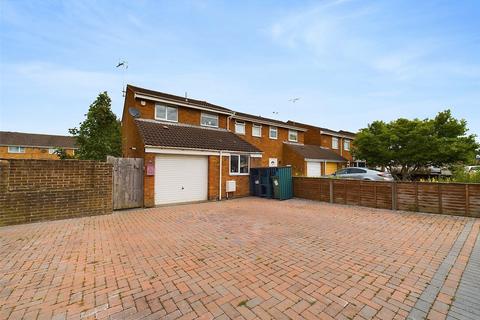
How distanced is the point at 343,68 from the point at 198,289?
1442 centimetres

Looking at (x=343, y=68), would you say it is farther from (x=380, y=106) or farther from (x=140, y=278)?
(x=140, y=278)

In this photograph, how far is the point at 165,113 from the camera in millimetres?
13938

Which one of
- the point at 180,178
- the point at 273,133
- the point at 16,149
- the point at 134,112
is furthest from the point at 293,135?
the point at 16,149

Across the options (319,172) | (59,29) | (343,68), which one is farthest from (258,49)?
(319,172)

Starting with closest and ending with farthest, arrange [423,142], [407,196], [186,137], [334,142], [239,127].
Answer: [407,196], [186,137], [423,142], [239,127], [334,142]

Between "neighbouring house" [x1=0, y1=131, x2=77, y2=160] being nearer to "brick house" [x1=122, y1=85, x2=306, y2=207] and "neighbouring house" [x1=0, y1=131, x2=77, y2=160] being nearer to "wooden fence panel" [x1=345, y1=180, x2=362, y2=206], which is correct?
"brick house" [x1=122, y1=85, x2=306, y2=207]

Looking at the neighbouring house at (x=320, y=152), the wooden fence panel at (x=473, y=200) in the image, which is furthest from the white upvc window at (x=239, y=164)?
the wooden fence panel at (x=473, y=200)

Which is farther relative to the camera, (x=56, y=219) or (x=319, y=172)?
(x=319, y=172)

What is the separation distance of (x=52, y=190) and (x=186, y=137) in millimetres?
6494

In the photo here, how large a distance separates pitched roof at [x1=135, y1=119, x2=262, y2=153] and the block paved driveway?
5.05 meters

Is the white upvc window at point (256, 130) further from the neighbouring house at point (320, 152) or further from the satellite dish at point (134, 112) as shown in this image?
the satellite dish at point (134, 112)

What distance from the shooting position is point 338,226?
277 inches

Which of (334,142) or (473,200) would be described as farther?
(334,142)

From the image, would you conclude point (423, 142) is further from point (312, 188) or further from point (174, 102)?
point (174, 102)
